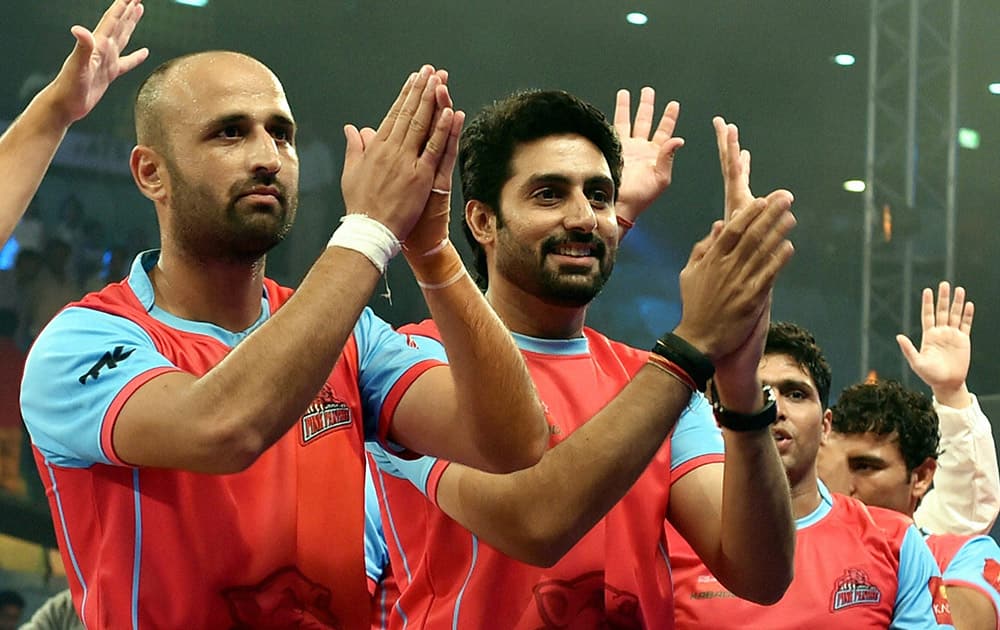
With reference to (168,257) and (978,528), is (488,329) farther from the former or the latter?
(978,528)

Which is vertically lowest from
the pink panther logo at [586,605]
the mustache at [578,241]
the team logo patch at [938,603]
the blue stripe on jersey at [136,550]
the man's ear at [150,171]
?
the team logo patch at [938,603]

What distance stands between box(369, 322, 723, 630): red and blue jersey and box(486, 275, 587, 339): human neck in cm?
2

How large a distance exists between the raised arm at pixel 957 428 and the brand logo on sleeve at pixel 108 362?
259 centimetres

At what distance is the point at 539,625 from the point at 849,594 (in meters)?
1.00

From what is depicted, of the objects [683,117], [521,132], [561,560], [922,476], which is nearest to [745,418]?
[561,560]

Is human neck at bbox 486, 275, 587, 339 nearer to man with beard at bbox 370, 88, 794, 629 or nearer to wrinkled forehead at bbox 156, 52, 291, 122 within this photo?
man with beard at bbox 370, 88, 794, 629

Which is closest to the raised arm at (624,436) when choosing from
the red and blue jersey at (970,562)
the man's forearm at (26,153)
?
the man's forearm at (26,153)

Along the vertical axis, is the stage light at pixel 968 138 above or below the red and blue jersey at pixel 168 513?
above

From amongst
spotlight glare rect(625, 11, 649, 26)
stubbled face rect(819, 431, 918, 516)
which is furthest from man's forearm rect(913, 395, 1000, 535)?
spotlight glare rect(625, 11, 649, 26)

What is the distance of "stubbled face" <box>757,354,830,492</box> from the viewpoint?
2812mm

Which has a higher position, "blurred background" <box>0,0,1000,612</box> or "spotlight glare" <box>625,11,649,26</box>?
"spotlight glare" <box>625,11,649,26</box>

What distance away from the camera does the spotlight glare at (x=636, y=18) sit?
26.2 ft

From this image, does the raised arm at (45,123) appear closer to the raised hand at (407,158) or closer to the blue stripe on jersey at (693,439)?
the raised hand at (407,158)

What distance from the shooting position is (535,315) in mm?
2143
